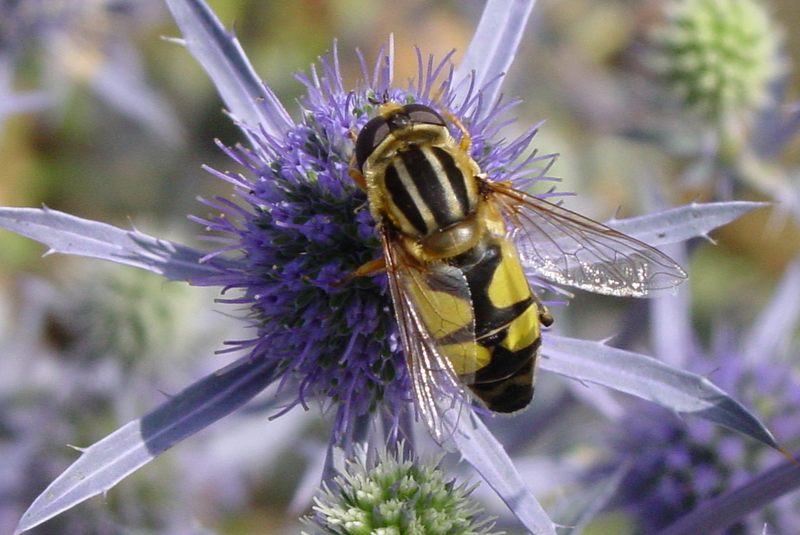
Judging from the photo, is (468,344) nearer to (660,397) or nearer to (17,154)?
(660,397)

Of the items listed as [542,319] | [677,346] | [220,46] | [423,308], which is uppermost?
[220,46]

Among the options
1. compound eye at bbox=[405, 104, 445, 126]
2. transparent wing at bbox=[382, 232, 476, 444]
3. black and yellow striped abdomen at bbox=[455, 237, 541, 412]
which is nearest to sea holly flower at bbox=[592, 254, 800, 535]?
black and yellow striped abdomen at bbox=[455, 237, 541, 412]

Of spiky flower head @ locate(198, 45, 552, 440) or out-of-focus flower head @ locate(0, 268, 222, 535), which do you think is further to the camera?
out-of-focus flower head @ locate(0, 268, 222, 535)

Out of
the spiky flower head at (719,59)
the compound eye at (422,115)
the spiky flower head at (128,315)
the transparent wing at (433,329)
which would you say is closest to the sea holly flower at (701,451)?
the spiky flower head at (719,59)

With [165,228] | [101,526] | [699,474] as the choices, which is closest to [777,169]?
[699,474]

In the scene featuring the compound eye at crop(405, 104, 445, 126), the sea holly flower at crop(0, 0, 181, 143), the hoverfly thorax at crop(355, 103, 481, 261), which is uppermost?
the sea holly flower at crop(0, 0, 181, 143)

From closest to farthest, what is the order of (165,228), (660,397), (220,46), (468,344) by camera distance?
(468,344) → (660,397) → (220,46) → (165,228)

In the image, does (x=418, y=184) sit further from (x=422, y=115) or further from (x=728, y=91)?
(x=728, y=91)

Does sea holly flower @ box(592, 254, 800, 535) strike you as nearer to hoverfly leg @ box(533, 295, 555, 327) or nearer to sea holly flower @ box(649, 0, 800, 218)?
sea holly flower @ box(649, 0, 800, 218)
